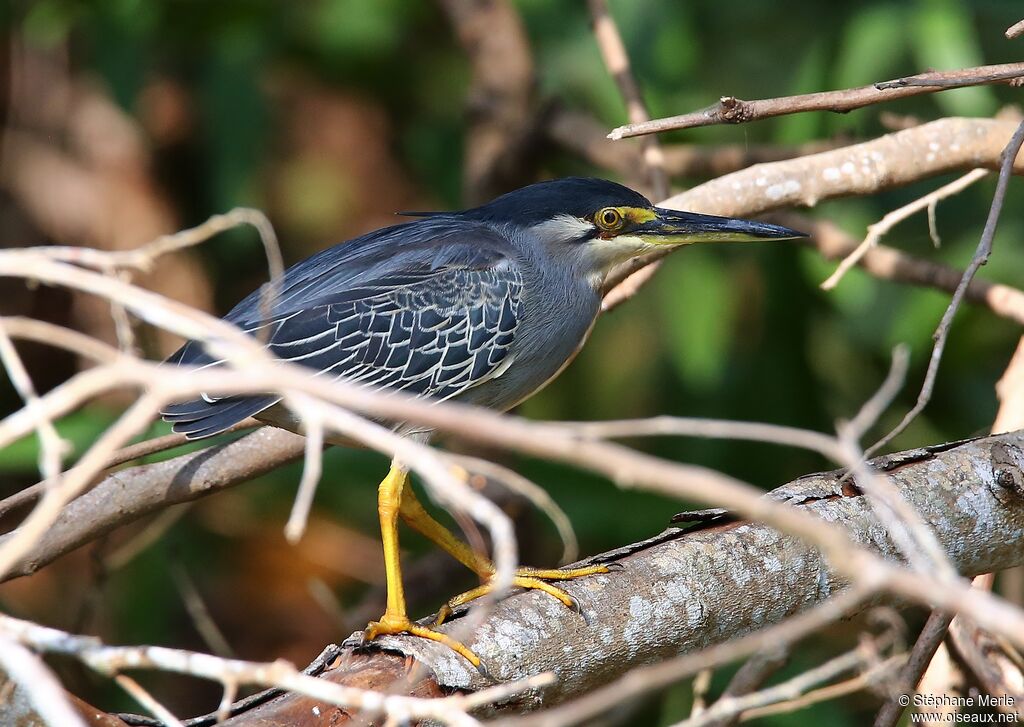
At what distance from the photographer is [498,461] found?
498 centimetres

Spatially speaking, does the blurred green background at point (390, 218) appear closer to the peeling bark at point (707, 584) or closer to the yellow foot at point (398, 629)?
the yellow foot at point (398, 629)

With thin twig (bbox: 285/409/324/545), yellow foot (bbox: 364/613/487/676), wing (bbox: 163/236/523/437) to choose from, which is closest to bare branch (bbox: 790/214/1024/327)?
wing (bbox: 163/236/523/437)

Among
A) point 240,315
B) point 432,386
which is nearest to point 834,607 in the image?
point 432,386

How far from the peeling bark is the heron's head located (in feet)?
Result: 2.87

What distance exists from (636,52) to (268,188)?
2.62 metres

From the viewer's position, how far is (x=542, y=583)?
2.55 m

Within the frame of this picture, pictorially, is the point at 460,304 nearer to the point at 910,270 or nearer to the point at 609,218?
the point at 609,218

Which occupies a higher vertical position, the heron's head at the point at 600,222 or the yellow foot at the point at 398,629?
the heron's head at the point at 600,222

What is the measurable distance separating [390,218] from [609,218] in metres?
3.65

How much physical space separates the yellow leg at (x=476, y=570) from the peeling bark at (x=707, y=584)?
33 mm

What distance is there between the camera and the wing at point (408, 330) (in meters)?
3.14

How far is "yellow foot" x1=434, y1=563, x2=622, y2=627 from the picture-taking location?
2.50 metres

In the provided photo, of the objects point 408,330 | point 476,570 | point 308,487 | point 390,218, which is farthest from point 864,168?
point 390,218

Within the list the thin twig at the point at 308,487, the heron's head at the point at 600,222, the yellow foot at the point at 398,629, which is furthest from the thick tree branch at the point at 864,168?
the thin twig at the point at 308,487
